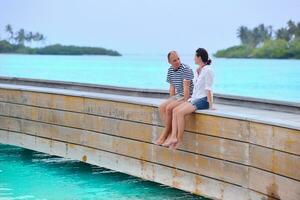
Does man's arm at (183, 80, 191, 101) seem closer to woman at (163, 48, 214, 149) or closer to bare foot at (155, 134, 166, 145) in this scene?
woman at (163, 48, 214, 149)

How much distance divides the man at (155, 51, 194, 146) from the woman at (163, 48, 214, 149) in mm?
196

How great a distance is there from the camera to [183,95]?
A: 39.4 feet

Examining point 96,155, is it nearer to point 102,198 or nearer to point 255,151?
point 102,198

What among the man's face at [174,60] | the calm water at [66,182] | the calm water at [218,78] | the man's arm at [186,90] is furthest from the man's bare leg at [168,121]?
the calm water at [218,78]

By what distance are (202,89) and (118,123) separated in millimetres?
2276

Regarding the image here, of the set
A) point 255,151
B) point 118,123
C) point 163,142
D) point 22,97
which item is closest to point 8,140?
point 22,97

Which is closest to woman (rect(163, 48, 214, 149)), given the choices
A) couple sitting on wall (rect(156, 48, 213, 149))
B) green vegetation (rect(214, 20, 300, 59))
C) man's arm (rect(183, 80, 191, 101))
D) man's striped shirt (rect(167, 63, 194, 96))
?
couple sitting on wall (rect(156, 48, 213, 149))

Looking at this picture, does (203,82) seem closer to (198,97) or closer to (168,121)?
(198,97)

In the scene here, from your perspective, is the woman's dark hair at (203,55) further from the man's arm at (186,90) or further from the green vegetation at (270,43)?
the green vegetation at (270,43)

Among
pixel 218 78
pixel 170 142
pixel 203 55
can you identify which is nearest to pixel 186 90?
pixel 203 55

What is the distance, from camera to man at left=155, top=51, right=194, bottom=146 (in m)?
11.7

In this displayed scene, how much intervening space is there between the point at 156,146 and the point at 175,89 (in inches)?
38.1

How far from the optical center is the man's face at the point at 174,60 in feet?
38.7

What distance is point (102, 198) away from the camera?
1301 cm
